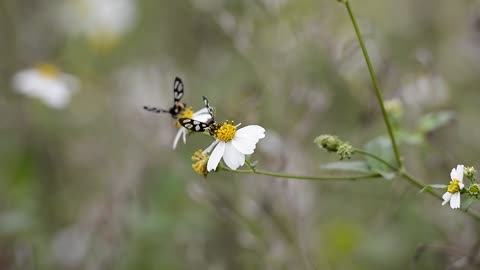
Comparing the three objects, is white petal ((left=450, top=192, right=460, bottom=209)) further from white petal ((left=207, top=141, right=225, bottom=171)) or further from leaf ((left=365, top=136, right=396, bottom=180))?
white petal ((left=207, top=141, right=225, bottom=171))

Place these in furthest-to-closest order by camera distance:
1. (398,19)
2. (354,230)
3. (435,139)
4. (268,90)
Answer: (398,19)
(354,230)
(268,90)
(435,139)

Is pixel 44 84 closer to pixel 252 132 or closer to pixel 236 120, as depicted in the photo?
pixel 236 120

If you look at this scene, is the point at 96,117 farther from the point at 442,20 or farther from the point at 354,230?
the point at 442,20

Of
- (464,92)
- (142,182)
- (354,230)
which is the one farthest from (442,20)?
(142,182)

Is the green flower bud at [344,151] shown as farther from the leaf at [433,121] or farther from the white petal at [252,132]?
the leaf at [433,121]

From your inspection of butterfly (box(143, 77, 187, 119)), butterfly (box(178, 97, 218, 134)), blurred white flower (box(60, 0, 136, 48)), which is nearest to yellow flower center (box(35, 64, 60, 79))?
blurred white flower (box(60, 0, 136, 48))

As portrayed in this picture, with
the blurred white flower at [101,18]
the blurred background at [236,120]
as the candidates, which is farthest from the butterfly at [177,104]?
the blurred white flower at [101,18]

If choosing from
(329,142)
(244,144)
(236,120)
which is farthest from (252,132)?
(236,120)

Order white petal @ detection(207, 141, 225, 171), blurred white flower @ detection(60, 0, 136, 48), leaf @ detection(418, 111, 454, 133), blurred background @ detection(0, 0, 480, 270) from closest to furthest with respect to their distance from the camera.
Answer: white petal @ detection(207, 141, 225, 171) < leaf @ detection(418, 111, 454, 133) < blurred background @ detection(0, 0, 480, 270) < blurred white flower @ detection(60, 0, 136, 48)
